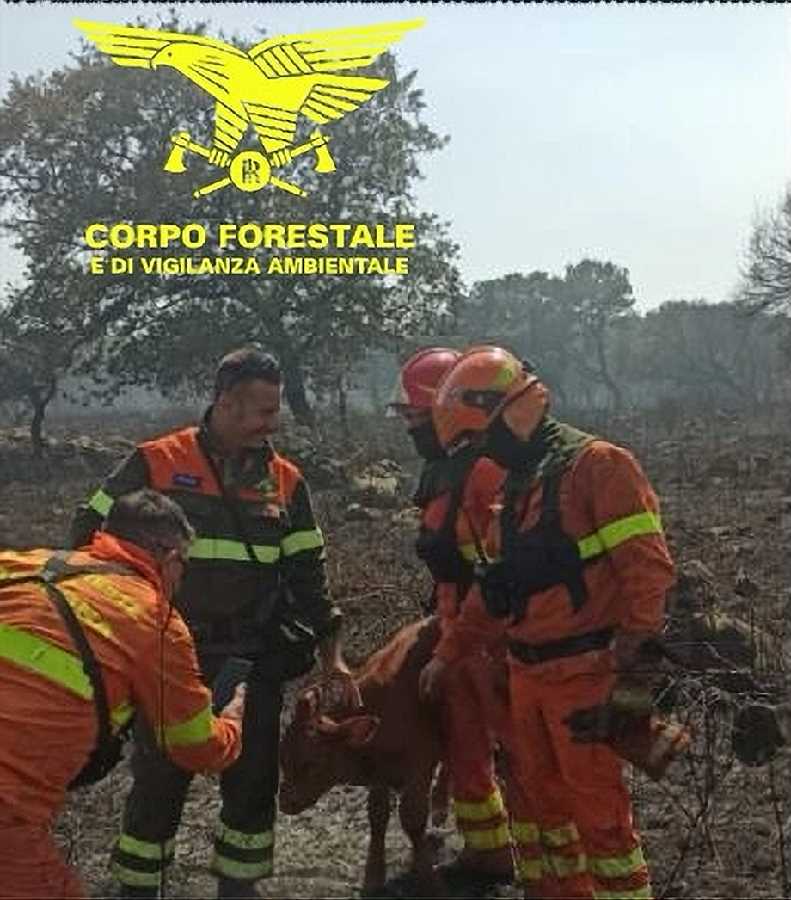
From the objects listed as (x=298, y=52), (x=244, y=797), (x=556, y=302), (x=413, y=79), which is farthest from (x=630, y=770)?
(x=556, y=302)

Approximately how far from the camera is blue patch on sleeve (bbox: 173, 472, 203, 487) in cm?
409

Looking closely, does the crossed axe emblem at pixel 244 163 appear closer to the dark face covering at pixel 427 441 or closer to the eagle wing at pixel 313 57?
the eagle wing at pixel 313 57

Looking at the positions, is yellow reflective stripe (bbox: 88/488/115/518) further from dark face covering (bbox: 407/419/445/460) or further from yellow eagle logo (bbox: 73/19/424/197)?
yellow eagle logo (bbox: 73/19/424/197)

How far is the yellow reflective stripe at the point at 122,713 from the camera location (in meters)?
2.84

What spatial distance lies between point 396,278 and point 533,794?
52.3 ft

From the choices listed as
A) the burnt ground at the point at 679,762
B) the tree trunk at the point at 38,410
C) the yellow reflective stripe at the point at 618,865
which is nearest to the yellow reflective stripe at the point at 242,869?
the burnt ground at the point at 679,762

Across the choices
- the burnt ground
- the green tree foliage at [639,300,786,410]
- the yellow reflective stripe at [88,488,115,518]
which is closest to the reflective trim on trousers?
the burnt ground

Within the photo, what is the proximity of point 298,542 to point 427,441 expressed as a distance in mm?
864

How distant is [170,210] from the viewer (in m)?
14.7

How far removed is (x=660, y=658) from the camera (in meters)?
3.43

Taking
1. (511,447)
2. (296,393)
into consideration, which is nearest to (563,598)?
(511,447)

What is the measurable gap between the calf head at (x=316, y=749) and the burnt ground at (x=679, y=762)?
437 mm

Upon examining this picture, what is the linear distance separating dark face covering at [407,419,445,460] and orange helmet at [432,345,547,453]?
77cm

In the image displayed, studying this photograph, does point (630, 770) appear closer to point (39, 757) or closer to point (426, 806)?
point (426, 806)
